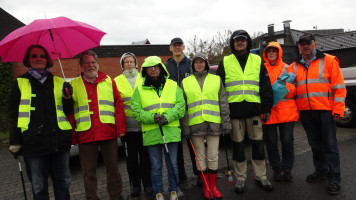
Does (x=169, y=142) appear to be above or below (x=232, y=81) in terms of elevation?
below

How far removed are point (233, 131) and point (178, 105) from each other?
0.93 m

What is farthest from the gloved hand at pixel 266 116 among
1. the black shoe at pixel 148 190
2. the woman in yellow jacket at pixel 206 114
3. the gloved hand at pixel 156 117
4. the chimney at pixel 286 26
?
the chimney at pixel 286 26

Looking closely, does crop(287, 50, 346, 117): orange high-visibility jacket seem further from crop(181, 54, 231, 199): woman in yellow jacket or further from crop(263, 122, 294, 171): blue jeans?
crop(181, 54, 231, 199): woman in yellow jacket

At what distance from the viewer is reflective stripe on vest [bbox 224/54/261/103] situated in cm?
334

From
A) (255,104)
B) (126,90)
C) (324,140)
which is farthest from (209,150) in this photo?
(324,140)

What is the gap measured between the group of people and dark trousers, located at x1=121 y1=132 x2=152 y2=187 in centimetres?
1

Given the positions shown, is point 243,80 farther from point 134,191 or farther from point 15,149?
point 15,149

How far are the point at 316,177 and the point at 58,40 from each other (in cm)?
410

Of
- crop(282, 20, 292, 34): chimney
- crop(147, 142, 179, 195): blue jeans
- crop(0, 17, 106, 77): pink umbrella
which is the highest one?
crop(282, 20, 292, 34): chimney

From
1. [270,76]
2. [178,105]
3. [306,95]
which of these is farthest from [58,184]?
[306,95]

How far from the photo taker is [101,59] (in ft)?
46.7

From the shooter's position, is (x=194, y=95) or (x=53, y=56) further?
(x=194, y=95)

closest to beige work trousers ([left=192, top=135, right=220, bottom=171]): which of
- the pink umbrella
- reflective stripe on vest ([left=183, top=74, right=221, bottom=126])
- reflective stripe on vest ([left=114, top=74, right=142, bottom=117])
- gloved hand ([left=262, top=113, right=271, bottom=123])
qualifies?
reflective stripe on vest ([left=183, top=74, right=221, bottom=126])

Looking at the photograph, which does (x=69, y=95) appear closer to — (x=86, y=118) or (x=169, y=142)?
(x=86, y=118)
